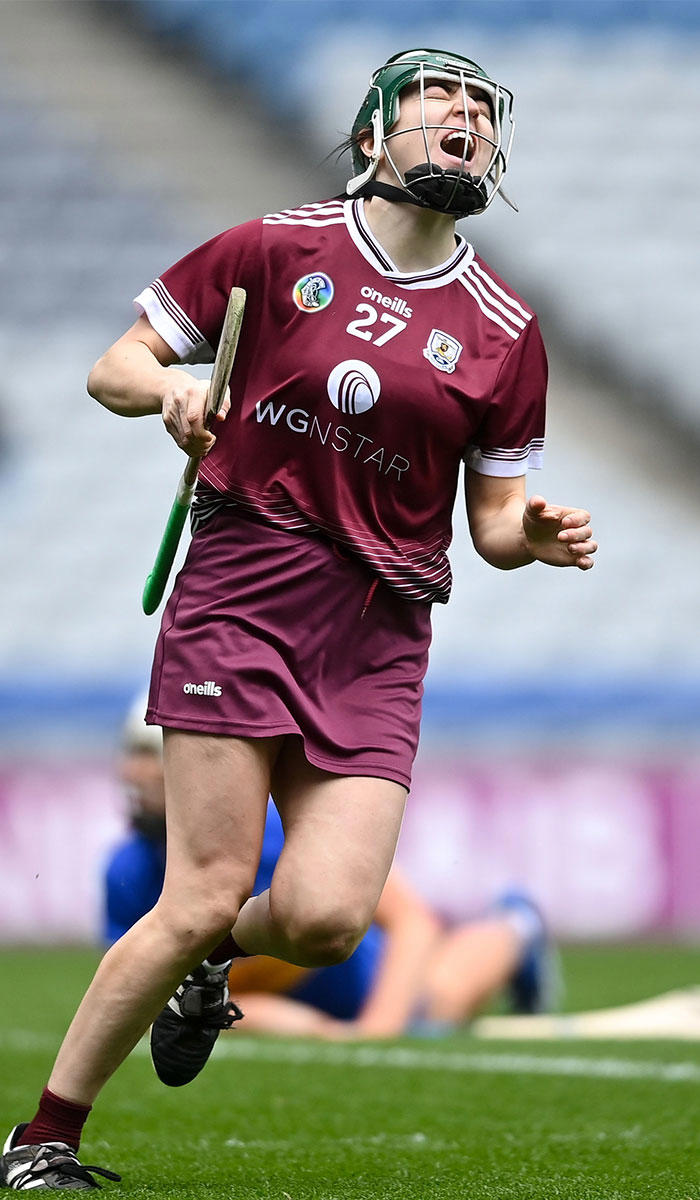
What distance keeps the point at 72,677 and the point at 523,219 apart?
525cm

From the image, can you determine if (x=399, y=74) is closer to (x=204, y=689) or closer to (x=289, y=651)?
(x=289, y=651)

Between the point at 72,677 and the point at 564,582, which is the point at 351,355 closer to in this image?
the point at 72,677

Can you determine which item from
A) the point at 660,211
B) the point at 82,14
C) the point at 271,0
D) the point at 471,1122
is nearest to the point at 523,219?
the point at 660,211

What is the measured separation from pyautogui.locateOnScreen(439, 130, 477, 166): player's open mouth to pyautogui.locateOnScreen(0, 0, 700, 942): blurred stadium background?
6.82m

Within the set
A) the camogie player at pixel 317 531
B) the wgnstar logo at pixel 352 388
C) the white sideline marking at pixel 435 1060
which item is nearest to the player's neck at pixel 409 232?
the camogie player at pixel 317 531

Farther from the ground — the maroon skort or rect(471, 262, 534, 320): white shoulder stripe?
rect(471, 262, 534, 320): white shoulder stripe

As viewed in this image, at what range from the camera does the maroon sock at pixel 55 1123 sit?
2.98m

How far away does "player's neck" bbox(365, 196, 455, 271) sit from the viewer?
3.25 m

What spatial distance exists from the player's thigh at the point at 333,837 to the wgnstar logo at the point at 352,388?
1.98 feet

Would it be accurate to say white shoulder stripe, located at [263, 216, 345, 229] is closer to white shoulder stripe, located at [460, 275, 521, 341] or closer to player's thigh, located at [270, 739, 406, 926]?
white shoulder stripe, located at [460, 275, 521, 341]

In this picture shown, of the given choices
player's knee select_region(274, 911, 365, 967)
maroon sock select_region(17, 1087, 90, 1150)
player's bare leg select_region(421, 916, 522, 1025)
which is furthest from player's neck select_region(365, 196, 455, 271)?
player's bare leg select_region(421, 916, 522, 1025)

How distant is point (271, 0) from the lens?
1385cm

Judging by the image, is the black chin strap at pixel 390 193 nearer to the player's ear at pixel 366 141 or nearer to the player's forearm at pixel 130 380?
the player's ear at pixel 366 141

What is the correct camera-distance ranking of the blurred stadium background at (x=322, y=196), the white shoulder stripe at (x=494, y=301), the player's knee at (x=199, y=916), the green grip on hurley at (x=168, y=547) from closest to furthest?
the player's knee at (x=199, y=916) → the green grip on hurley at (x=168, y=547) → the white shoulder stripe at (x=494, y=301) → the blurred stadium background at (x=322, y=196)
